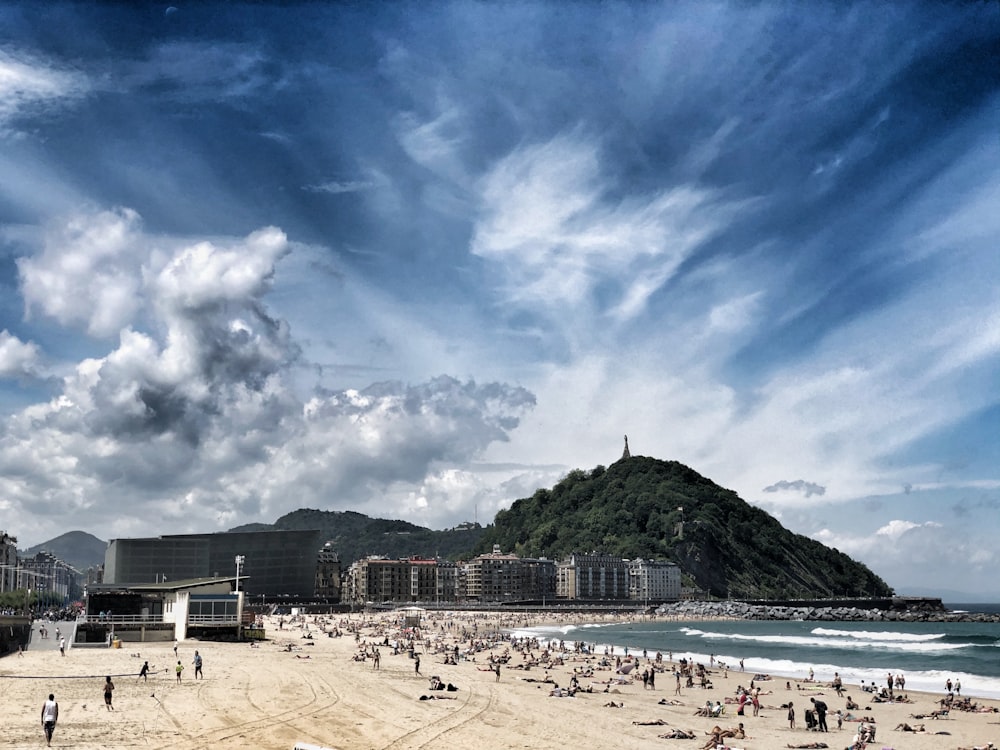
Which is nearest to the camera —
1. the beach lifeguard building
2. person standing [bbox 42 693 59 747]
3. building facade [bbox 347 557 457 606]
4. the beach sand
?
person standing [bbox 42 693 59 747]

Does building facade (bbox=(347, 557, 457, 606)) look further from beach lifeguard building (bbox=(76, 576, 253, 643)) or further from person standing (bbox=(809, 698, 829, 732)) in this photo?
person standing (bbox=(809, 698, 829, 732))

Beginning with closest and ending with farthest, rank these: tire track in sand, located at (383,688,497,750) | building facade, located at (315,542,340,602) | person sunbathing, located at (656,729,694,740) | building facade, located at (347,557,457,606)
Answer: tire track in sand, located at (383,688,497,750) → person sunbathing, located at (656,729,694,740) → building facade, located at (315,542,340,602) → building facade, located at (347,557,457,606)

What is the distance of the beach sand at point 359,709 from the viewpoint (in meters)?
25.4

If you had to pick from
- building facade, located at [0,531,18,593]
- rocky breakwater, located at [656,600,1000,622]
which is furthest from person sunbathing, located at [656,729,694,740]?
rocky breakwater, located at [656,600,1000,622]

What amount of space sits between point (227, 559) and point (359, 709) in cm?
13763

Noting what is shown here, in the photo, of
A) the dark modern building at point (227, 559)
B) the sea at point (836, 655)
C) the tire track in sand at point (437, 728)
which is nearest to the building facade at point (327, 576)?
the dark modern building at point (227, 559)

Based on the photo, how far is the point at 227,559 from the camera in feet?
521

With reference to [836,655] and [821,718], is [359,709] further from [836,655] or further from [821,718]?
[836,655]

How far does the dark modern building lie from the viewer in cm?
14875

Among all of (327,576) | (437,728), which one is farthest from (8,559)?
(437,728)

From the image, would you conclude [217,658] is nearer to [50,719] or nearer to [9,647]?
[9,647]

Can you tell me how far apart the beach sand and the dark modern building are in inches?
4260

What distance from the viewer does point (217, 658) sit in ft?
147

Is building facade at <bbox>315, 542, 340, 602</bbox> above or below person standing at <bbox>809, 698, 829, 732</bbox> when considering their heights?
above
